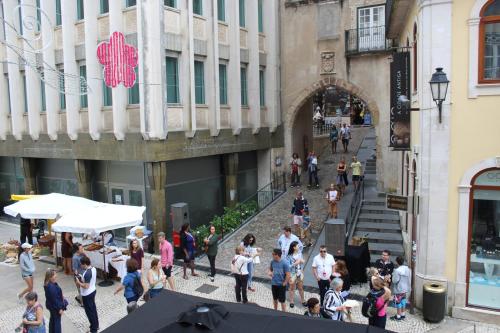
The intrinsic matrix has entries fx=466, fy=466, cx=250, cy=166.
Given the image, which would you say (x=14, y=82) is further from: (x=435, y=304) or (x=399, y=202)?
(x=435, y=304)

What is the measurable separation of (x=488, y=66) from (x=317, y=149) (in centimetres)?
1996

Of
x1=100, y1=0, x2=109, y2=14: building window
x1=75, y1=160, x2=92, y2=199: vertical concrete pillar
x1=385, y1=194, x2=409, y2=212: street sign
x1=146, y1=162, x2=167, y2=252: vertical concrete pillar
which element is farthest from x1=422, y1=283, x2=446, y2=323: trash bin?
x1=100, y1=0, x2=109, y2=14: building window

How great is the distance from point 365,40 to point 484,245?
1378cm

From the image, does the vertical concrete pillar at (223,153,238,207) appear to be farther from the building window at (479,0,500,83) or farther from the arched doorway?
the building window at (479,0,500,83)

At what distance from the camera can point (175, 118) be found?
Result: 17266 millimetres

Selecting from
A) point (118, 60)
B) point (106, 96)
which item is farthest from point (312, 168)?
point (118, 60)

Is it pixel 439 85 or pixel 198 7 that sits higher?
pixel 198 7

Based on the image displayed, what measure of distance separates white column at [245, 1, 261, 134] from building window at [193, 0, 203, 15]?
3.25 metres

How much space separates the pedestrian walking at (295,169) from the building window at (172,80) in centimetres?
747

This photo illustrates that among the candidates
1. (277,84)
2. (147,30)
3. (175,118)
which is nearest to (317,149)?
(277,84)

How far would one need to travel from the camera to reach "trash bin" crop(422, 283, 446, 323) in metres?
9.94

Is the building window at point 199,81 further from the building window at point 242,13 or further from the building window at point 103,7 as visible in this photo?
the building window at point 103,7

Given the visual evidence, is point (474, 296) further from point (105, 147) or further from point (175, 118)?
point (105, 147)

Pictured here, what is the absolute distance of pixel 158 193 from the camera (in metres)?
17.1
